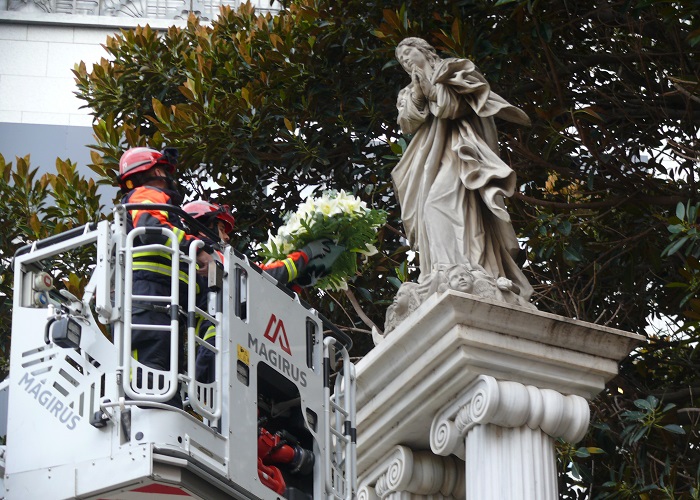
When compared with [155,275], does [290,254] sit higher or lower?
higher

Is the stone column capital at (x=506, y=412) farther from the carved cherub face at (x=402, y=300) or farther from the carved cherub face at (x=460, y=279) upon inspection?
the carved cherub face at (x=402, y=300)

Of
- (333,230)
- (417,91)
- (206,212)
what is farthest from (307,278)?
(417,91)

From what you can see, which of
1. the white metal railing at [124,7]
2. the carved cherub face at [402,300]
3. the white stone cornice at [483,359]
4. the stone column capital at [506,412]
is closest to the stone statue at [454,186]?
the carved cherub face at [402,300]

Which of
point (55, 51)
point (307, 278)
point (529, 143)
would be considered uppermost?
point (55, 51)

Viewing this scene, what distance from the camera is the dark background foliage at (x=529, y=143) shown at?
15812 mm

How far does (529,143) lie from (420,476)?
4625 mm

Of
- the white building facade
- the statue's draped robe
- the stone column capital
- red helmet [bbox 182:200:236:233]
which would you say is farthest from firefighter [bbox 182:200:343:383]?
the white building facade

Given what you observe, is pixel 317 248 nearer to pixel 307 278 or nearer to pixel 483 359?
pixel 307 278

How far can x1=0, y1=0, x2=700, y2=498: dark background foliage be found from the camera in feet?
51.9

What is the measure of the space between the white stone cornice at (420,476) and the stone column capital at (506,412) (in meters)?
0.40

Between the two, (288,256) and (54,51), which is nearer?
(288,256)

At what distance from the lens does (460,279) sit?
41.1 feet

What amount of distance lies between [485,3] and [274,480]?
653cm

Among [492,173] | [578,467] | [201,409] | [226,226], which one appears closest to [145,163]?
[226,226]
